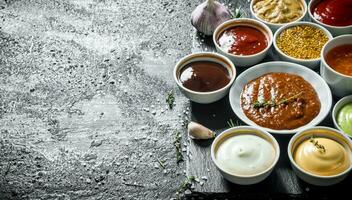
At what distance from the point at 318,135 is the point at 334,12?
1120 mm

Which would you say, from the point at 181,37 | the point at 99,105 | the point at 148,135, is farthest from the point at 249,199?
the point at 181,37

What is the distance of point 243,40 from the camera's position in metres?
3.43

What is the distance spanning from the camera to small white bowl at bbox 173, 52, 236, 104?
10.2 feet

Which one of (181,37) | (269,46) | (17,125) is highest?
(269,46)

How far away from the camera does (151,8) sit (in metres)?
4.42

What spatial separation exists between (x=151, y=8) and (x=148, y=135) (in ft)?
4.81

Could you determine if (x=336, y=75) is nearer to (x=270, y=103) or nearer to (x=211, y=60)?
(x=270, y=103)

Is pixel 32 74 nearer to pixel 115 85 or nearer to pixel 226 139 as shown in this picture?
pixel 115 85

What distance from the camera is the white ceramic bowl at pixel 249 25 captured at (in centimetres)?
329

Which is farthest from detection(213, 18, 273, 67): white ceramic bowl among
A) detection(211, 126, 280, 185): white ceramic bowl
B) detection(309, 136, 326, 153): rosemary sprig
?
detection(309, 136, 326, 153): rosemary sprig

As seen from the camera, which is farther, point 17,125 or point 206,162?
point 17,125

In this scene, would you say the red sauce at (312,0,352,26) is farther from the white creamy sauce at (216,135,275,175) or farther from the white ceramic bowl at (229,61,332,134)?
the white creamy sauce at (216,135,275,175)

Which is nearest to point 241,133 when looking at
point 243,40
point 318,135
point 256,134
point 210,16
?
point 256,134

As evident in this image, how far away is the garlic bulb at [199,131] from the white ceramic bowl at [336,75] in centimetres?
80
